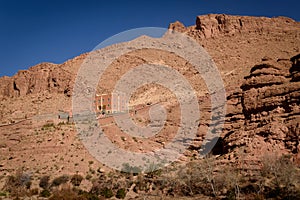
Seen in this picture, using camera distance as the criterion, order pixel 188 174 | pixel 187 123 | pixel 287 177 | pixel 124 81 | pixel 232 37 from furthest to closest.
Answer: pixel 232 37 → pixel 124 81 → pixel 187 123 → pixel 188 174 → pixel 287 177

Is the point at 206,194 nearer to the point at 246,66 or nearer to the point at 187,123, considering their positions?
the point at 187,123

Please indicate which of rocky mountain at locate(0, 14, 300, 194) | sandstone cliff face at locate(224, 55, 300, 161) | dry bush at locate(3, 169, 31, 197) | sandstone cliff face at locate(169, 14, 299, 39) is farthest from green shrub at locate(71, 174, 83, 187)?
sandstone cliff face at locate(169, 14, 299, 39)

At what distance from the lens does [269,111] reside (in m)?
19.0

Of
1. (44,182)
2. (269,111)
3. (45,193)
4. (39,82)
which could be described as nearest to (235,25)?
(39,82)

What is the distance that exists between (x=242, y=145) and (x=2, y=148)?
19.4 m

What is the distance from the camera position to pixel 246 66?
169 feet

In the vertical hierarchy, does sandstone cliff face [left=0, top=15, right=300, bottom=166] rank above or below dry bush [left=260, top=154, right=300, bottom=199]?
above

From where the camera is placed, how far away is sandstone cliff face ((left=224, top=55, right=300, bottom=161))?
675 inches

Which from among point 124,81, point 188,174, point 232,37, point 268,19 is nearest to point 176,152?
point 188,174

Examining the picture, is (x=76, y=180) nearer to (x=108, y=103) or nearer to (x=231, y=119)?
(x=231, y=119)

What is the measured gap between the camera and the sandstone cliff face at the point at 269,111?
1716cm

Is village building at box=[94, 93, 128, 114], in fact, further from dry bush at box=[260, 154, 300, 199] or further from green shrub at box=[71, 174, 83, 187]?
dry bush at box=[260, 154, 300, 199]

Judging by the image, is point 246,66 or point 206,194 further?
point 246,66

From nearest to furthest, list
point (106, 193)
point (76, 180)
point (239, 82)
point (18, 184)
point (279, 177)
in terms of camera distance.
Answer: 1. point (279, 177)
2. point (106, 193)
3. point (76, 180)
4. point (18, 184)
5. point (239, 82)
